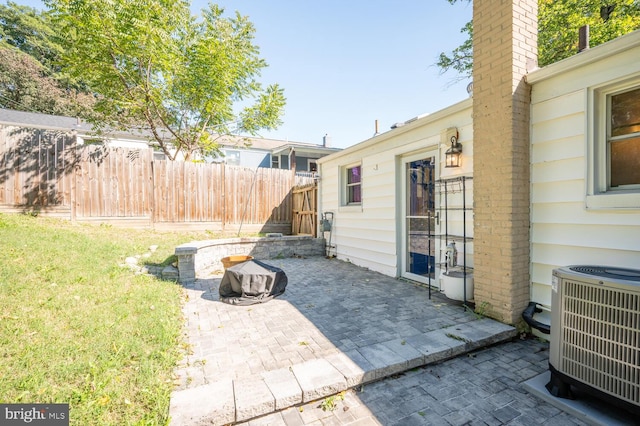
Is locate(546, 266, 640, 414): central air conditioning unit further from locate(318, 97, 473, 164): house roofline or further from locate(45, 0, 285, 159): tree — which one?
locate(45, 0, 285, 159): tree

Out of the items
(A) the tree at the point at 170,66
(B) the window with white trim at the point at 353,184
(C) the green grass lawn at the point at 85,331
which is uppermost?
(A) the tree at the point at 170,66

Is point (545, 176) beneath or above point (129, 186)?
beneath

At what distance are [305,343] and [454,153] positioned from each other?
10.7 ft

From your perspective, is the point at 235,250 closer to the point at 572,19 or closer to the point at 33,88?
the point at 572,19

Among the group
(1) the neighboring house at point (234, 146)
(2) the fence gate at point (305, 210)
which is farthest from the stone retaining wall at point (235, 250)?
(1) the neighboring house at point (234, 146)

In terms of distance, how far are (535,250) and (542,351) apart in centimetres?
106

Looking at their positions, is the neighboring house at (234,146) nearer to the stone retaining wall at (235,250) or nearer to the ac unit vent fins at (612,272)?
the stone retaining wall at (235,250)

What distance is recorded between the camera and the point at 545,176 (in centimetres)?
305

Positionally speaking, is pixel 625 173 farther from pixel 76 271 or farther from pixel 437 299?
pixel 76 271

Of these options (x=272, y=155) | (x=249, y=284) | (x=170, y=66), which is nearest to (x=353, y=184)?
(x=249, y=284)

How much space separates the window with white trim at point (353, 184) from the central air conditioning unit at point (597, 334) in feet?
16.1

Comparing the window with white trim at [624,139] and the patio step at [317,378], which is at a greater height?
the window with white trim at [624,139]

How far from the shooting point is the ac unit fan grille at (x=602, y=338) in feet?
5.52

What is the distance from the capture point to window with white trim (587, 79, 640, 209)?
2.46m
